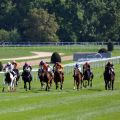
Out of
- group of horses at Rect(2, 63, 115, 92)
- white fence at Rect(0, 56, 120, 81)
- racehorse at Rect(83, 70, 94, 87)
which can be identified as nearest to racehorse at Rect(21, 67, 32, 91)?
group of horses at Rect(2, 63, 115, 92)

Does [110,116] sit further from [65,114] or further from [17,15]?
[17,15]

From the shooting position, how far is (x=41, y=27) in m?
97.9

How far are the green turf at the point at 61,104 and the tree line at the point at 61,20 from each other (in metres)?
66.4

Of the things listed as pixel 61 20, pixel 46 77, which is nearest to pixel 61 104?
pixel 46 77

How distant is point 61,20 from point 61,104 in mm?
82283

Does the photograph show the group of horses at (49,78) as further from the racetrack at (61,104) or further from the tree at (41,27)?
the tree at (41,27)

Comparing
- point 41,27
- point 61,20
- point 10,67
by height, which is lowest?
point 10,67

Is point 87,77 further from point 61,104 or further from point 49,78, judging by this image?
point 61,104

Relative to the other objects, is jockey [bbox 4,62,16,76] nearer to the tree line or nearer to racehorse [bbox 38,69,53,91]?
racehorse [bbox 38,69,53,91]

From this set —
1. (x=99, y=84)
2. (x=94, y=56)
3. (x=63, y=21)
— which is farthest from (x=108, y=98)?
(x=63, y=21)

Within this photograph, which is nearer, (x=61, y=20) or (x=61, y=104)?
(x=61, y=104)

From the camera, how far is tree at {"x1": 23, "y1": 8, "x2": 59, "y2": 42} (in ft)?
319

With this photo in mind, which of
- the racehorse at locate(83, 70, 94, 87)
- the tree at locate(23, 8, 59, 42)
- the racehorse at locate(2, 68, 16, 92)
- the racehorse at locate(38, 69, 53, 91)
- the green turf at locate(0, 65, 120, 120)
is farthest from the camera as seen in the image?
the tree at locate(23, 8, 59, 42)

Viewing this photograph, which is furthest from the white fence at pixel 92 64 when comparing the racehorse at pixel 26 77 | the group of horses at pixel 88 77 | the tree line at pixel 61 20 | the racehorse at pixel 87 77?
the tree line at pixel 61 20
